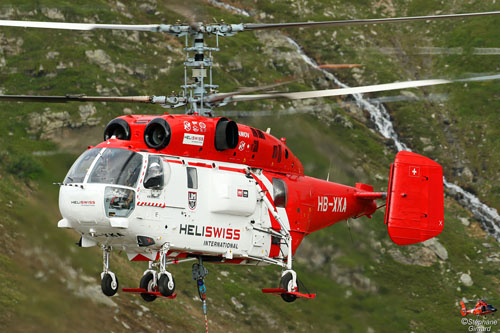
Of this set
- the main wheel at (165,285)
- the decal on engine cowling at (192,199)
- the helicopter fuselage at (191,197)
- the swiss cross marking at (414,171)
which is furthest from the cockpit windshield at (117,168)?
the swiss cross marking at (414,171)

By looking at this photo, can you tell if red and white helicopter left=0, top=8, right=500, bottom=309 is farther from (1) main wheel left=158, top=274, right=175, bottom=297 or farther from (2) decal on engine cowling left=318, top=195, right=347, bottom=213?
(2) decal on engine cowling left=318, top=195, right=347, bottom=213

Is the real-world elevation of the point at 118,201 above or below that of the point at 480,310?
above

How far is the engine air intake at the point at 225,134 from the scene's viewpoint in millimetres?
28531

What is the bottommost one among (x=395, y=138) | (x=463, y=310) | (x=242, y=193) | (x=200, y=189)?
(x=463, y=310)

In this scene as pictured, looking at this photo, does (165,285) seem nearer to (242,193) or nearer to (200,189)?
(200,189)

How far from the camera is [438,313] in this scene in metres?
45.2

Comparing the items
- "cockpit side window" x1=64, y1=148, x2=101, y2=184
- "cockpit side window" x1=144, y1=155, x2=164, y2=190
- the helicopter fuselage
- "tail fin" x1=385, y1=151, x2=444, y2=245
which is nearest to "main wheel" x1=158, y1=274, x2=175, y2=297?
the helicopter fuselage

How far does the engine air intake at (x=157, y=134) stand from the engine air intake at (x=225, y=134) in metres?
1.81

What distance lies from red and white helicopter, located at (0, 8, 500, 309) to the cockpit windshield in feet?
0.09

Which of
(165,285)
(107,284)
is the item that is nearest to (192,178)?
(165,285)

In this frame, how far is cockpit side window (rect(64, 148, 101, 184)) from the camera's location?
26.0 m

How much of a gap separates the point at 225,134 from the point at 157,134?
6.99ft

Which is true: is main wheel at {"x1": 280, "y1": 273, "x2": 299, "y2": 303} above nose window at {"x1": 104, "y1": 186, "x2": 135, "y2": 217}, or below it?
below

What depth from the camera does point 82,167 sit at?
26.1 metres
